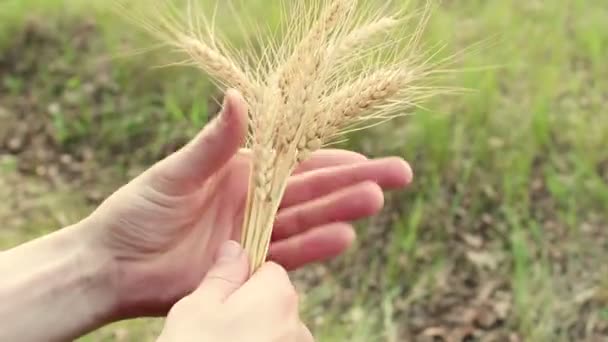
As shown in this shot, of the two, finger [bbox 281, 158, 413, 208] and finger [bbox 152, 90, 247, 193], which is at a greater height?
finger [bbox 152, 90, 247, 193]

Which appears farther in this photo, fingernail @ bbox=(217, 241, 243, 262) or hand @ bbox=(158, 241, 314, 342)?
fingernail @ bbox=(217, 241, 243, 262)

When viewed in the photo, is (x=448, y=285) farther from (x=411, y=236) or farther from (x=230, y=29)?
(x=230, y=29)

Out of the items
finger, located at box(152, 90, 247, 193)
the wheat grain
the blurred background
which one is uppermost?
the wheat grain

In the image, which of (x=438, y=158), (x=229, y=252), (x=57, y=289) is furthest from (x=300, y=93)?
(x=438, y=158)

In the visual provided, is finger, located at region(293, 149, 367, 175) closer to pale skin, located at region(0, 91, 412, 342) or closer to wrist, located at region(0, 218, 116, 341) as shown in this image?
pale skin, located at region(0, 91, 412, 342)

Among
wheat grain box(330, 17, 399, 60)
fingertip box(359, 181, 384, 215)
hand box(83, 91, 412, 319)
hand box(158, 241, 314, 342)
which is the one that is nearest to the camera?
hand box(158, 241, 314, 342)

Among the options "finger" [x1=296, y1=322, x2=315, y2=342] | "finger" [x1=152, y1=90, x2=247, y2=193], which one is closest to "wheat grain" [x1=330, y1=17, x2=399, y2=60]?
"finger" [x1=152, y1=90, x2=247, y2=193]
